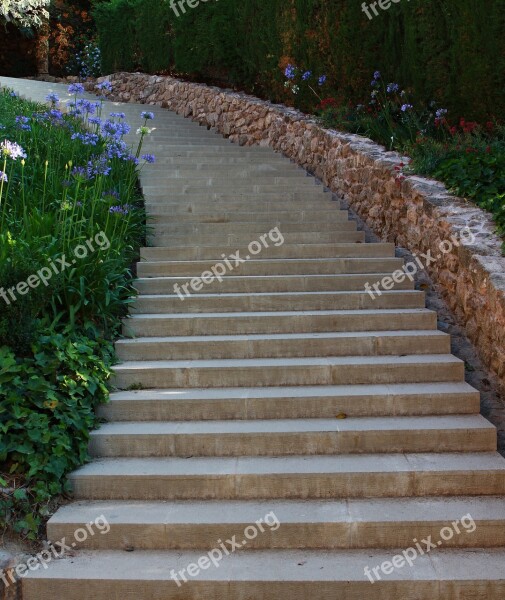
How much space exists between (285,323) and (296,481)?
5.57ft

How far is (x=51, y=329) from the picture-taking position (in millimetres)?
4418

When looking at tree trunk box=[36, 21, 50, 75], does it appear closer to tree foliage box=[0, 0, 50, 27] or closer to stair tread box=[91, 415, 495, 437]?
tree foliage box=[0, 0, 50, 27]

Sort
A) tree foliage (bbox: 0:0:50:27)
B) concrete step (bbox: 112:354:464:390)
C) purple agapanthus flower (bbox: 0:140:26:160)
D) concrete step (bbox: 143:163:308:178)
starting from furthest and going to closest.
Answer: tree foliage (bbox: 0:0:50:27), concrete step (bbox: 143:163:308:178), concrete step (bbox: 112:354:464:390), purple agapanthus flower (bbox: 0:140:26:160)

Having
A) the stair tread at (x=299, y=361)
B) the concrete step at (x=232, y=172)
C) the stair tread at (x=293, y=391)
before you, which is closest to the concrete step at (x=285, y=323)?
the stair tread at (x=299, y=361)

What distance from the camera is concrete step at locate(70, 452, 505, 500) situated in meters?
3.87

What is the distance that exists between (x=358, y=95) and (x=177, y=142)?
11.3ft

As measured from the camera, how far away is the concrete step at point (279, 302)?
5625mm

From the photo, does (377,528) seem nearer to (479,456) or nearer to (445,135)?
(479,456)

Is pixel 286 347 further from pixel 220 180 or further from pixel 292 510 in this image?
pixel 220 180

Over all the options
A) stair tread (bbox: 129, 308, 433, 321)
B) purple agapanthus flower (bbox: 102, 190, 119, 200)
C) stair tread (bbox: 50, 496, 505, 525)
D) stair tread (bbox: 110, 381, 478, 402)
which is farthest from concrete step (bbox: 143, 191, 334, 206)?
stair tread (bbox: 50, 496, 505, 525)

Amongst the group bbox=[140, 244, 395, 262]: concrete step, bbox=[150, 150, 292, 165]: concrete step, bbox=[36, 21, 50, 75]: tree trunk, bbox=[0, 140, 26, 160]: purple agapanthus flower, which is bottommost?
bbox=[140, 244, 395, 262]: concrete step

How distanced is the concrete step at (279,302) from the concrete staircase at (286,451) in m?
0.01

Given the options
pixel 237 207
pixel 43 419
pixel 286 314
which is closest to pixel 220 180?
pixel 237 207

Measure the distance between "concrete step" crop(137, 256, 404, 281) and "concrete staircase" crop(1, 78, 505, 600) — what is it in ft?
0.06
